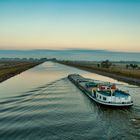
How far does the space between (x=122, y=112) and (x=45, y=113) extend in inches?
429

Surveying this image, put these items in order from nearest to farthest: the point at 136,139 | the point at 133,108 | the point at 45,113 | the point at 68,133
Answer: the point at 136,139 < the point at 68,133 < the point at 45,113 < the point at 133,108

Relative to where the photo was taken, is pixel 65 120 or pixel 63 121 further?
pixel 65 120

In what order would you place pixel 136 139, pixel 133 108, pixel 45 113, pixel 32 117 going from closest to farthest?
pixel 136 139, pixel 32 117, pixel 45 113, pixel 133 108

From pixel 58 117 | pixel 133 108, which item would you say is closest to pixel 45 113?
A: pixel 58 117

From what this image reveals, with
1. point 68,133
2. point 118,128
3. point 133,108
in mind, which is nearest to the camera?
point 68,133

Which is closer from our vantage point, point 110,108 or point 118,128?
point 118,128

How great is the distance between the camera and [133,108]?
40.8 meters

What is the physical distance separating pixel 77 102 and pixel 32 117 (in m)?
14.4

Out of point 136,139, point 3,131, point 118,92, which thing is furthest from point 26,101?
point 136,139

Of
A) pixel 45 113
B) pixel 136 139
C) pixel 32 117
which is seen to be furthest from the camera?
pixel 45 113

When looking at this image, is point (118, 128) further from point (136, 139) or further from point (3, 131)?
point (3, 131)

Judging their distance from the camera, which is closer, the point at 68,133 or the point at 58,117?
the point at 68,133

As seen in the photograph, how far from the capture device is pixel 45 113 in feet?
124

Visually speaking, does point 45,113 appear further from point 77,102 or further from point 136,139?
point 136,139
